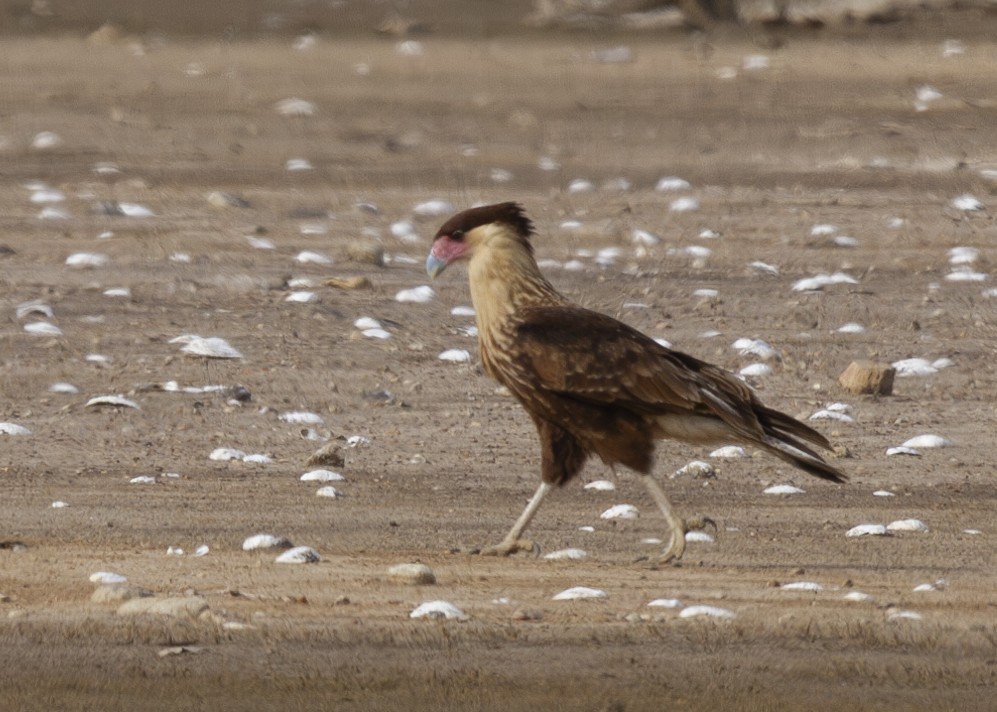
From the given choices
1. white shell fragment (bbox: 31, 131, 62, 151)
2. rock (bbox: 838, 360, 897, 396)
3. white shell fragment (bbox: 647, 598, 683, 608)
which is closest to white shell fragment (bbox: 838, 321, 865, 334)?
rock (bbox: 838, 360, 897, 396)

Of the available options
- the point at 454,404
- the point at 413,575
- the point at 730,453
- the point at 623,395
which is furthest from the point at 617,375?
the point at 454,404

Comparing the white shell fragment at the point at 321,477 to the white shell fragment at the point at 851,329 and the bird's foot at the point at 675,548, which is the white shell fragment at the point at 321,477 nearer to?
the bird's foot at the point at 675,548

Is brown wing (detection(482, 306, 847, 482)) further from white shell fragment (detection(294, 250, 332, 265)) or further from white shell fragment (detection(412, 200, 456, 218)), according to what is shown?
white shell fragment (detection(412, 200, 456, 218))

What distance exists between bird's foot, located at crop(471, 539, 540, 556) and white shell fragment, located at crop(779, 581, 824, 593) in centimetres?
85

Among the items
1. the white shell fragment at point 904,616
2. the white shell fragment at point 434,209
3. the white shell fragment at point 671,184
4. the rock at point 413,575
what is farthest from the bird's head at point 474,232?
the white shell fragment at point 671,184

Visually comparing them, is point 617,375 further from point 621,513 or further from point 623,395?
point 621,513

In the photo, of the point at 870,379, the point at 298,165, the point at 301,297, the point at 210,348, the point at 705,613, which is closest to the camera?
the point at 705,613

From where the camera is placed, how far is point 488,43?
23.4 metres

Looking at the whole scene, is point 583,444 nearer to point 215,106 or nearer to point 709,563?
point 709,563

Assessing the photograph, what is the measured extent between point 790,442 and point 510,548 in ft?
3.19

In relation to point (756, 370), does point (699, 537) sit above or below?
above

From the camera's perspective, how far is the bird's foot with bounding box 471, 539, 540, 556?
6.55 meters

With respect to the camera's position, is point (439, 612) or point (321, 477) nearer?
point (439, 612)

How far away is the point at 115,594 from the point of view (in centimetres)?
572
